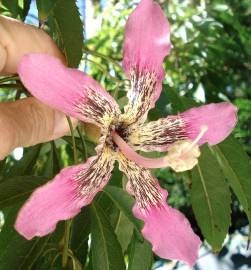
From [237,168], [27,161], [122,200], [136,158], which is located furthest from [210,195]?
[27,161]

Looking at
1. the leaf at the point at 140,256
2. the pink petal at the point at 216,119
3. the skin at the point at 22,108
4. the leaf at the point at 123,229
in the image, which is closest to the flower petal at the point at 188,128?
the pink petal at the point at 216,119

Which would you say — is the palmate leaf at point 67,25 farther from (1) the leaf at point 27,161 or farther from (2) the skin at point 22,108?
(1) the leaf at point 27,161

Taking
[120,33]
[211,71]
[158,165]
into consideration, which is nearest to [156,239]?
[158,165]

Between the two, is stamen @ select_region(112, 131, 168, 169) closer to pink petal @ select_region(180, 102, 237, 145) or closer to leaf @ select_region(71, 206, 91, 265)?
pink petal @ select_region(180, 102, 237, 145)

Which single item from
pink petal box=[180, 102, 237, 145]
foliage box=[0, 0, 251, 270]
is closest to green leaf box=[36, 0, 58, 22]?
foliage box=[0, 0, 251, 270]

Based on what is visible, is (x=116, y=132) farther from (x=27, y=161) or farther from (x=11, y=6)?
(x=27, y=161)

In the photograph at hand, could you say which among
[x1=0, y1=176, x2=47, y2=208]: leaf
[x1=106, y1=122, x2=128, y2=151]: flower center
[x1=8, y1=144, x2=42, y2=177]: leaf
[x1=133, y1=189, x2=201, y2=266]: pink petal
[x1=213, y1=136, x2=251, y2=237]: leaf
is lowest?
[x1=8, y1=144, x2=42, y2=177]: leaf

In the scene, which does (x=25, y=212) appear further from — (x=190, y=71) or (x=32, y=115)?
(x=190, y=71)
